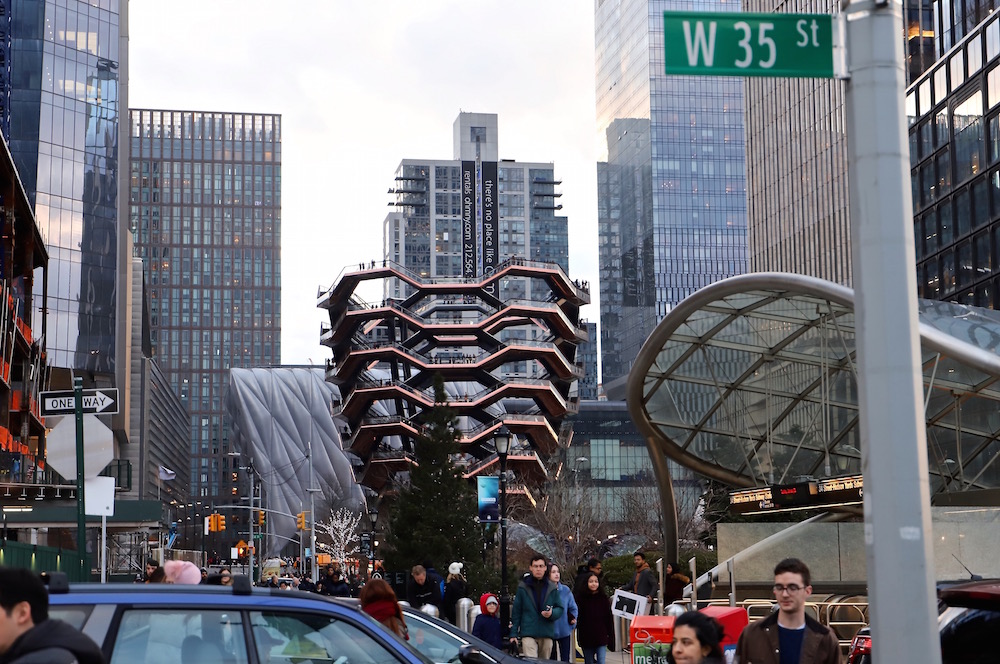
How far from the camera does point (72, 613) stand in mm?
6438

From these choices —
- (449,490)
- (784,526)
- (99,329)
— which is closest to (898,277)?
(784,526)

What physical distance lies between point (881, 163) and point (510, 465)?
306 ft

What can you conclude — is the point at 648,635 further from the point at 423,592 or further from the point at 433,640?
the point at 423,592

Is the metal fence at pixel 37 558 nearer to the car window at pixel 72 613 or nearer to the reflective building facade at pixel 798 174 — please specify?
the car window at pixel 72 613

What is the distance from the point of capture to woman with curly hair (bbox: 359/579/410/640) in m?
9.84

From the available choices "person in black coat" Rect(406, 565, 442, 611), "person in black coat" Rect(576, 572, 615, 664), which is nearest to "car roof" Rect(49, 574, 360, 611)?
"person in black coat" Rect(576, 572, 615, 664)

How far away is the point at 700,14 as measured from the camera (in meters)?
5.98

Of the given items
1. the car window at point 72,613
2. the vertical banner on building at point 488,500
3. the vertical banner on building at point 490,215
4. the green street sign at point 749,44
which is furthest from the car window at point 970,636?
the vertical banner on building at point 490,215

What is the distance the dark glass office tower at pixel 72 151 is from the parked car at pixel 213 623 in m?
78.6

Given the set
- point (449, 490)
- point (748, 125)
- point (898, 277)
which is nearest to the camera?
point (898, 277)

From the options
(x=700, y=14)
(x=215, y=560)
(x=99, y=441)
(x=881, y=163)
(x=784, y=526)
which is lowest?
(x=215, y=560)

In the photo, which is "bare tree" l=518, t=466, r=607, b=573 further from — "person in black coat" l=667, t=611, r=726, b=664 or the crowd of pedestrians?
"person in black coat" l=667, t=611, r=726, b=664

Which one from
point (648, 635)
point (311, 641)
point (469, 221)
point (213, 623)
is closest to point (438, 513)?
point (648, 635)

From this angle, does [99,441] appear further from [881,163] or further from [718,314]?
[718,314]
